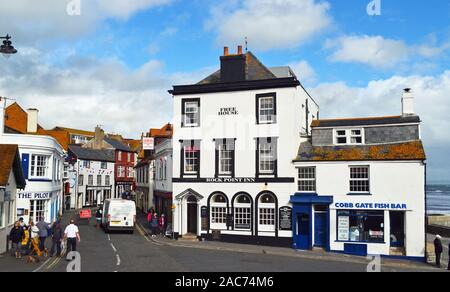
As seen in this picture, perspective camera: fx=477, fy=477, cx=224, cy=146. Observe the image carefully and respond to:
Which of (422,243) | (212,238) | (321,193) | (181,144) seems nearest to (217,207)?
(212,238)

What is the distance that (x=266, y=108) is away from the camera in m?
31.9

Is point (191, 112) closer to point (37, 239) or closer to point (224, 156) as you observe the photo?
point (224, 156)

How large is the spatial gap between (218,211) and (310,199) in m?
6.49

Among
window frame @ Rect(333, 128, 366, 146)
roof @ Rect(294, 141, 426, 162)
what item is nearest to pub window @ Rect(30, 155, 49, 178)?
roof @ Rect(294, 141, 426, 162)

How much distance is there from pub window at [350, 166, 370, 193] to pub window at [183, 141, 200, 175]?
34.4ft

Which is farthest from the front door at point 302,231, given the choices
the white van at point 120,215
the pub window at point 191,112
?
the white van at point 120,215

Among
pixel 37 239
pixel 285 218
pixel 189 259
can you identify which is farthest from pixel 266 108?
pixel 37 239

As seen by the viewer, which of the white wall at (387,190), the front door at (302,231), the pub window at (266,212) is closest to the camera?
the white wall at (387,190)

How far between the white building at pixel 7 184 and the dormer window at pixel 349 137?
1934 cm

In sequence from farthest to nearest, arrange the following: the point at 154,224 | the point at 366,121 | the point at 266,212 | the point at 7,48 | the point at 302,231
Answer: the point at 154,224, the point at 266,212, the point at 366,121, the point at 302,231, the point at 7,48

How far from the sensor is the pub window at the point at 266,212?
102ft

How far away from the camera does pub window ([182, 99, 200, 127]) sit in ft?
110

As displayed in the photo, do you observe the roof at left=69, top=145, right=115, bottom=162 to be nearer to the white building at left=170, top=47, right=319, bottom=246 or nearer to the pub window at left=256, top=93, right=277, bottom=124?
the white building at left=170, top=47, right=319, bottom=246

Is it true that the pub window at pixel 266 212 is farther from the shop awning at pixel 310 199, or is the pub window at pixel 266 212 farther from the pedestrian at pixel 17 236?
the pedestrian at pixel 17 236
